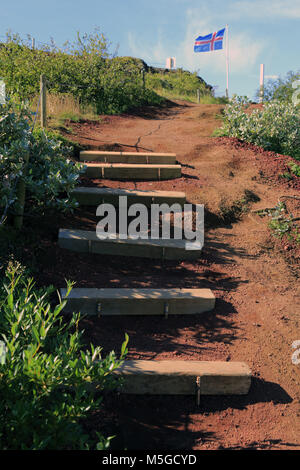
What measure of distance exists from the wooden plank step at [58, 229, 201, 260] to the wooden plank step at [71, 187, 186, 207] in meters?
0.89

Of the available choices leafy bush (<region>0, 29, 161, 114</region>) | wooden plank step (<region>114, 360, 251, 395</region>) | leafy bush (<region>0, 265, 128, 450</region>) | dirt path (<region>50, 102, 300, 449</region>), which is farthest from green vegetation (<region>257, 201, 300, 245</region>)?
leafy bush (<region>0, 29, 161, 114</region>)

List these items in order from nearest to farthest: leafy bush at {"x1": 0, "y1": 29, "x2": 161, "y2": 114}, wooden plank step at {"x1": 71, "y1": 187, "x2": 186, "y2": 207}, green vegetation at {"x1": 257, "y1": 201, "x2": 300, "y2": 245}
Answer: wooden plank step at {"x1": 71, "y1": 187, "x2": 186, "y2": 207} → green vegetation at {"x1": 257, "y1": 201, "x2": 300, "y2": 245} → leafy bush at {"x1": 0, "y1": 29, "x2": 161, "y2": 114}

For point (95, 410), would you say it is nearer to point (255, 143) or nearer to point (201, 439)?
point (201, 439)

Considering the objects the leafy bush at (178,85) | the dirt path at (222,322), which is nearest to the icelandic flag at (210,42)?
the leafy bush at (178,85)

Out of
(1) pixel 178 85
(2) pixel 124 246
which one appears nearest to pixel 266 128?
(2) pixel 124 246

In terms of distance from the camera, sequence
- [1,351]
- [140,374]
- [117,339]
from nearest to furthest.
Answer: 1. [1,351]
2. [140,374]
3. [117,339]

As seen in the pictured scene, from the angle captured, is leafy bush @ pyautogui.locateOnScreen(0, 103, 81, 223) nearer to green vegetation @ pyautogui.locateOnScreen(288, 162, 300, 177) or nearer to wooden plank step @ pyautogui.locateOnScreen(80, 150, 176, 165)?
wooden plank step @ pyautogui.locateOnScreen(80, 150, 176, 165)

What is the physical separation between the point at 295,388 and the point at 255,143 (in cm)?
695

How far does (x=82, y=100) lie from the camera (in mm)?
14031

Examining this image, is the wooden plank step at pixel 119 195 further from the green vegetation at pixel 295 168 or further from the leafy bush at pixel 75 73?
the leafy bush at pixel 75 73

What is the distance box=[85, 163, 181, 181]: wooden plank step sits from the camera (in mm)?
6852

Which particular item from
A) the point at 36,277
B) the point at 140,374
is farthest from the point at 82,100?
the point at 140,374

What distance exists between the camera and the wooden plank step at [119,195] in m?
5.85
